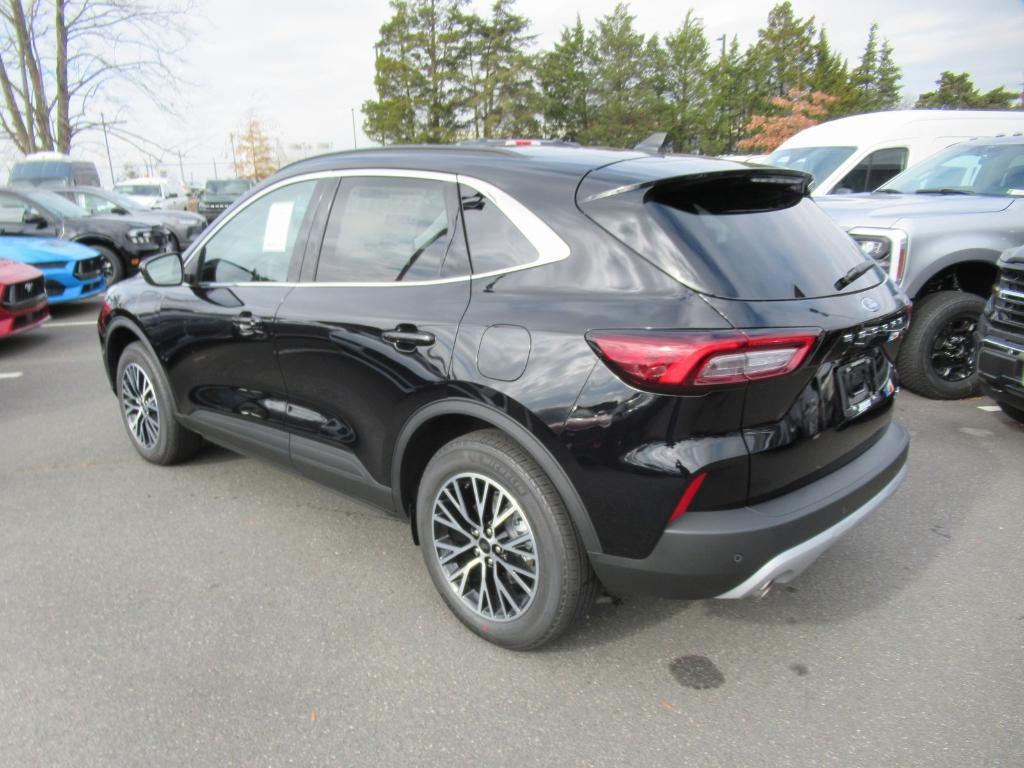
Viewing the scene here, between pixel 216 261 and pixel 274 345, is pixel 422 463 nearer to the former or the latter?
pixel 274 345

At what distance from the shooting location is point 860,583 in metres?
3.11

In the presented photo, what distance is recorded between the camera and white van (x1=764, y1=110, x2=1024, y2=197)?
8422 mm

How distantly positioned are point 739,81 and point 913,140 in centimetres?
4392

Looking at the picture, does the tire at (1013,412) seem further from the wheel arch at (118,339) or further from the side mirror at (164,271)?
the wheel arch at (118,339)

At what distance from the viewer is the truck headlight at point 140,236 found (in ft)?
37.6

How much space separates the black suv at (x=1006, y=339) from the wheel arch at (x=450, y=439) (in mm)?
3278

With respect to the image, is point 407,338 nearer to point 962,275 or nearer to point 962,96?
point 962,275

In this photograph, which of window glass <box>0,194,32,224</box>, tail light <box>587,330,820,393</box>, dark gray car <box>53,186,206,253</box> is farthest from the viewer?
dark gray car <box>53,186,206,253</box>

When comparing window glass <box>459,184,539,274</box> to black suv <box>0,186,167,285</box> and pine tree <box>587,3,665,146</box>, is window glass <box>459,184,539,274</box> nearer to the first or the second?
black suv <box>0,186,167,285</box>

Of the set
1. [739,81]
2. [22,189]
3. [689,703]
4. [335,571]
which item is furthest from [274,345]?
[739,81]

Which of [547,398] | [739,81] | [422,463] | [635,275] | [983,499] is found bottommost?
[983,499]

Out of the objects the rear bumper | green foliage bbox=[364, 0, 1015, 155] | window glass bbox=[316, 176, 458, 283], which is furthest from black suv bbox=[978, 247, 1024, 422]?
green foliage bbox=[364, 0, 1015, 155]

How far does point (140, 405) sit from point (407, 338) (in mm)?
2535

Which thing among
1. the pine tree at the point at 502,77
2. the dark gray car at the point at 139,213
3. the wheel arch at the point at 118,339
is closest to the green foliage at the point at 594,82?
the pine tree at the point at 502,77
